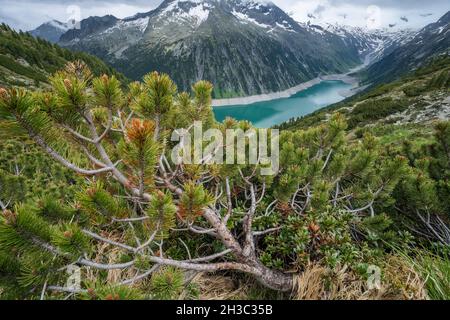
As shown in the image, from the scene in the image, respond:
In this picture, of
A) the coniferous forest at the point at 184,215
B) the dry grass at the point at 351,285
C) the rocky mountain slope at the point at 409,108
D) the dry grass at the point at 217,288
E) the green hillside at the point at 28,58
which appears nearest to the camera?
the coniferous forest at the point at 184,215

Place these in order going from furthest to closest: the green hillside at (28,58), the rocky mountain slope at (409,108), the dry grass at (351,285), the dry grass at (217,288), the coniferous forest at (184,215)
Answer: the green hillside at (28,58)
the rocky mountain slope at (409,108)
the dry grass at (217,288)
the dry grass at (351,285)
the coniferous forest at (184,215)

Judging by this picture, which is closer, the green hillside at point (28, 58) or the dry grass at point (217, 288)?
the dry grass at point (217, 288)

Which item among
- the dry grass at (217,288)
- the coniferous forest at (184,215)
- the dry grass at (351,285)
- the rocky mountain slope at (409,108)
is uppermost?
the coniferous forest at (184,215)

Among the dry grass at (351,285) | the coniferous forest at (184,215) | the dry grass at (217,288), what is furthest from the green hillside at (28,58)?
the dry grass at (351,285)

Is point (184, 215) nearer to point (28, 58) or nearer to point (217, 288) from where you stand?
point (217, 288)

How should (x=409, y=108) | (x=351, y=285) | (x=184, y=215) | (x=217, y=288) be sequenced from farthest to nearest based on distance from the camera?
(x=409, y=108), (x=217, y=288), (x=351, y=285), (x=184, y=215)

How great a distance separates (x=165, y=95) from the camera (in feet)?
11.0

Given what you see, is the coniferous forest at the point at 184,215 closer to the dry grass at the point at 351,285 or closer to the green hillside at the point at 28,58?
the dry grass at the point at 351,285

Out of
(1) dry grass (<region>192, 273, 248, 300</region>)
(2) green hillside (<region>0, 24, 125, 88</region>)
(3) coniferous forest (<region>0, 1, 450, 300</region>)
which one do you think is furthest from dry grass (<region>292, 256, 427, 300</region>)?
(2) green hillside (<region>0, 24, 125, 88</region>)

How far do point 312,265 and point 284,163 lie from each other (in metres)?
1.69

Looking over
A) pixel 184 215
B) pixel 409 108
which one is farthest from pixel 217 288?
pixel 409 108

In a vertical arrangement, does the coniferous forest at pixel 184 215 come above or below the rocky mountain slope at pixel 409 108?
above
